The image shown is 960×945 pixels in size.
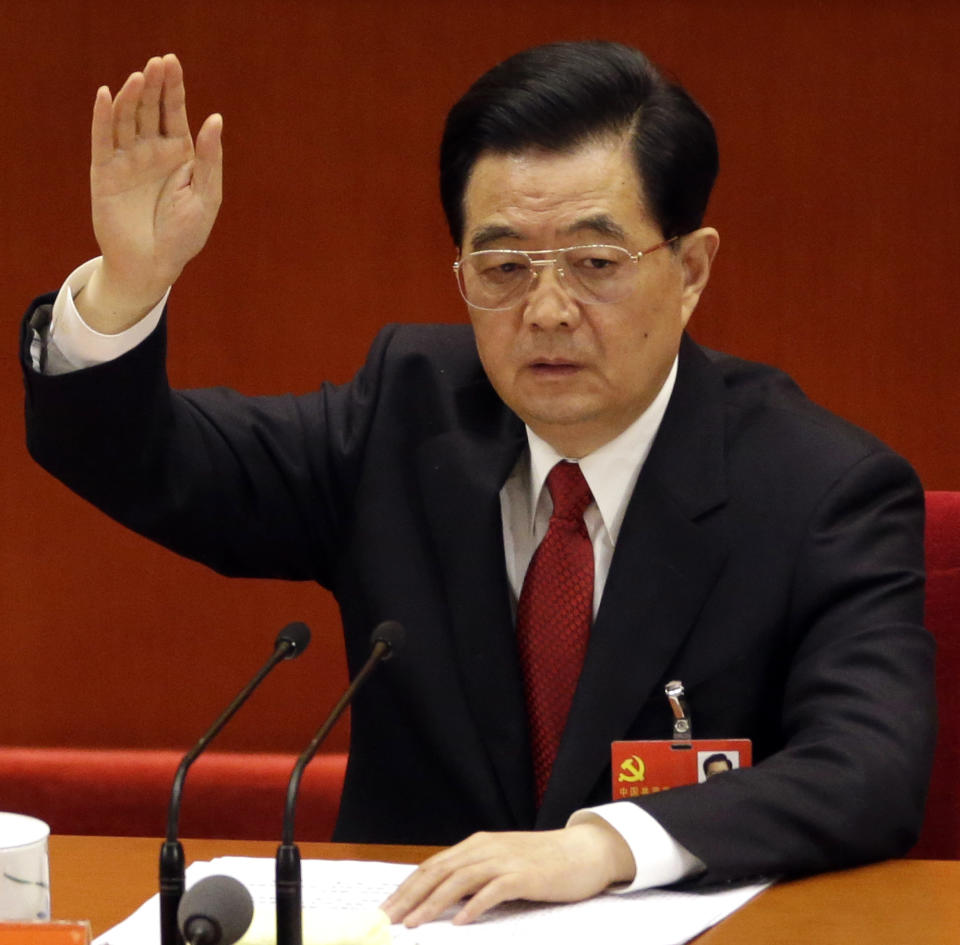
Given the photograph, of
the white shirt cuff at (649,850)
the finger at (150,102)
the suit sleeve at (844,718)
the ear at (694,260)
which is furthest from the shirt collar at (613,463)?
the finger at (150,102)

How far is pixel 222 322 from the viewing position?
103 inches

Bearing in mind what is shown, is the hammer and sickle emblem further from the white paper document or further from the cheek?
the cheek

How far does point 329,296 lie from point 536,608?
1045 millimetres

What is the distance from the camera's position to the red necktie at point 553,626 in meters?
1.69

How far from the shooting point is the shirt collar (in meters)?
1.76

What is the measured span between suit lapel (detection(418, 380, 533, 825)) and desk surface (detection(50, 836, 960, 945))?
0.21 metres

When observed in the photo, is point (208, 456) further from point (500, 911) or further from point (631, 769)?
point (500, 911)

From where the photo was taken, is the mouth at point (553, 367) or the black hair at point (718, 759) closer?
the black hair at point (718, 759)

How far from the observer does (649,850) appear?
1.34m

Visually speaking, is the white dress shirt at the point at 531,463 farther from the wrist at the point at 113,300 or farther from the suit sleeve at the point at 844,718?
the suit sleeve at the point at 844,718

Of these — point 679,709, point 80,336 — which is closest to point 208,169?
point 80,336

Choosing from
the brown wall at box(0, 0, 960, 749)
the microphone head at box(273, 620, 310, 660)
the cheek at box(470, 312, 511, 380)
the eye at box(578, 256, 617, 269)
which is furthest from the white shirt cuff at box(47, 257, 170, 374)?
the brown wall at box(0, 0, 960, 749)

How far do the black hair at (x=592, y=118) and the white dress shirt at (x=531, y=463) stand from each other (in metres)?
0.22

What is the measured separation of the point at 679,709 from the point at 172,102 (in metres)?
0.80
